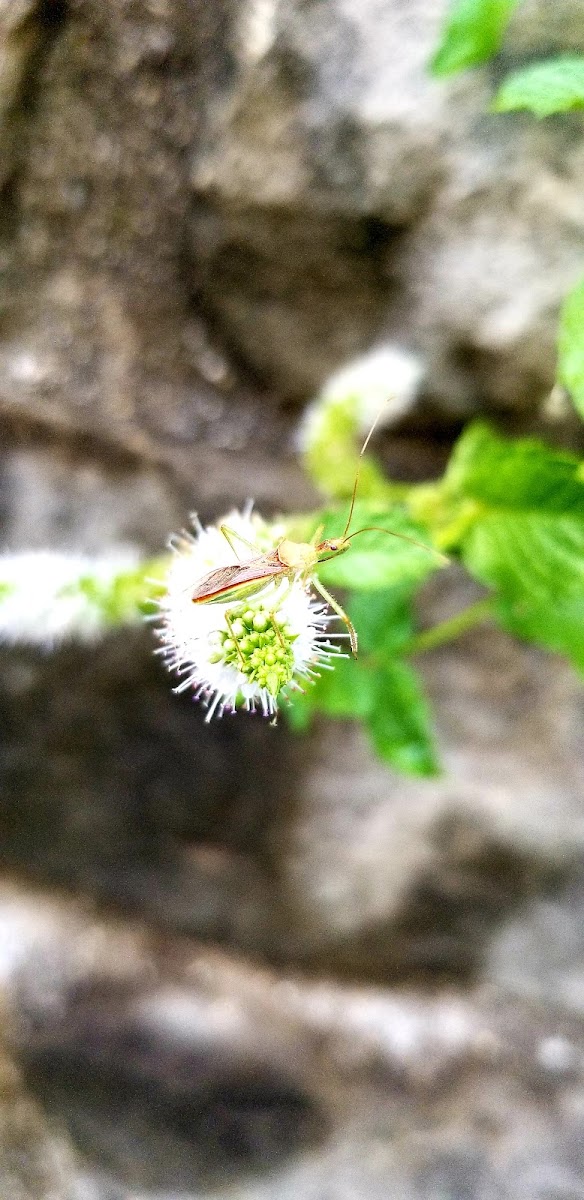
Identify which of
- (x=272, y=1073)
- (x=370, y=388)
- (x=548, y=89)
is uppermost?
(x=370, y=388)

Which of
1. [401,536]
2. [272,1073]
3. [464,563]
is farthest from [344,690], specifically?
[272,1073]

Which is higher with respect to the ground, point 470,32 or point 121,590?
point 470,32

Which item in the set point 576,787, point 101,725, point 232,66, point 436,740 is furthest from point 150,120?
point 576,787

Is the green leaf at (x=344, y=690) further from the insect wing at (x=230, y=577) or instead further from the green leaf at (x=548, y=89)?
the green leaf at (x=548, y=89)

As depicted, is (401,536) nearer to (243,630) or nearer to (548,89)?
(243,630)

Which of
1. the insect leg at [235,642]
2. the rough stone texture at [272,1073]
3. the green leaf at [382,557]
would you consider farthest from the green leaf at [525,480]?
the rough stone texture at [272,1073]

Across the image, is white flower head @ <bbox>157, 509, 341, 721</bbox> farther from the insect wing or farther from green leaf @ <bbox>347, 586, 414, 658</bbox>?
green leaf @ <bbox>347, 586, 414, 658</bbox>
